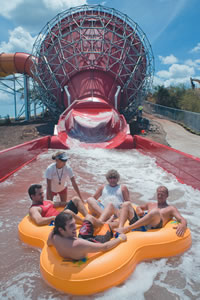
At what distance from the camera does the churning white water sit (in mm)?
2068

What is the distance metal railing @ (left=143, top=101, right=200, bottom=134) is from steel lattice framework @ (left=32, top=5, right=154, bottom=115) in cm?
322

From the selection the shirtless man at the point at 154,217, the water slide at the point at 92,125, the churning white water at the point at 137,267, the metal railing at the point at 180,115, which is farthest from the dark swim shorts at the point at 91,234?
the metal railing at the point at 180,115

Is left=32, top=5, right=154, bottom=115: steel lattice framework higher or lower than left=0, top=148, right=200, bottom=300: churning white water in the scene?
higher

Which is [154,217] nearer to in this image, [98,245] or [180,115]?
[98,245]

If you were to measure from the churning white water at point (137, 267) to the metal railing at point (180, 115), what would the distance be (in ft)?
24.4

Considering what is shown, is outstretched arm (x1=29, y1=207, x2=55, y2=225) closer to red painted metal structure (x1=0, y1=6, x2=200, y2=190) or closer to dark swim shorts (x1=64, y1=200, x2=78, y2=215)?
dark swim shorts (x1=64, y1=200, x2=78, y2=215)

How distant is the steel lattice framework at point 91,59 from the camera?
10773 millimetres

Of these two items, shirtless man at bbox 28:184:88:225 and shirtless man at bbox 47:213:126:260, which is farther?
shirtless man at bbox 28:184:88:225

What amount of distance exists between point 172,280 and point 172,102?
19.3 meters

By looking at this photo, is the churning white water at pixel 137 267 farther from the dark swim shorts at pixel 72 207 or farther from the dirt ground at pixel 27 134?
the dirt ground at pixel 27 134

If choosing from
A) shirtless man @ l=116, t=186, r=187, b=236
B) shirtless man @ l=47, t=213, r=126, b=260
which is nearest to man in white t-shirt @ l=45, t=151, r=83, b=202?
shirtless man @ l=116, t=186, r=187, b=236

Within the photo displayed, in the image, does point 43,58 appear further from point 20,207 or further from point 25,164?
point 20,207

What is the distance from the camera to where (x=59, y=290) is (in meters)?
2.04

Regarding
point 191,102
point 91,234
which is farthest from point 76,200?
point 191,102
